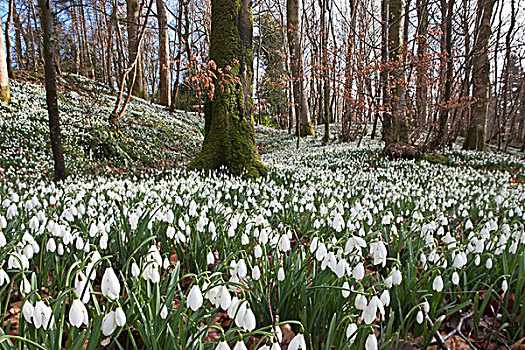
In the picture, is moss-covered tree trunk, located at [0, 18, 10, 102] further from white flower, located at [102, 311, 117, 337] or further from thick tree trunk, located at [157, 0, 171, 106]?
white flower, located at [102, 311, 117, 337]

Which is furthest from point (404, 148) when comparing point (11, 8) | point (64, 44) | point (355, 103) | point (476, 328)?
point (64, 44)

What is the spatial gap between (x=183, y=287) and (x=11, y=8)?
11494 millimetres

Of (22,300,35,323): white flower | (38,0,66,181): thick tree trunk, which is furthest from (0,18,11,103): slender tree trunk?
(22,300,35,323): white flower

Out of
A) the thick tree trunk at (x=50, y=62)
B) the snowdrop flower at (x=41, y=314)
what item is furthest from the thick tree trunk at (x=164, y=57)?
the snowdrop flower at (x=41, y=314)

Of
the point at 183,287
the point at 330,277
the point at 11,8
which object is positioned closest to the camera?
the point at 330,277

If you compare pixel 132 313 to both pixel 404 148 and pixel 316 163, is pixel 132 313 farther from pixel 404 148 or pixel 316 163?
pixel 404 148

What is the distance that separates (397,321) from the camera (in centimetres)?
188

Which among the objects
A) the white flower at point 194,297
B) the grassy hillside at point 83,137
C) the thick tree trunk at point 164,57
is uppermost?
the thick tree trunk at point 164,57

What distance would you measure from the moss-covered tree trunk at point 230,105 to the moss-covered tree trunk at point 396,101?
4.56 m

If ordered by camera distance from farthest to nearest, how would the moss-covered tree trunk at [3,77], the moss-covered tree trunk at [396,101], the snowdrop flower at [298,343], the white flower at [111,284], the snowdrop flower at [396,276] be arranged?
the moss-covered tree trunk at [396,101] → the moss-covered tree trunk at [3,77] → the snowdrop flower at [396,276] → the white flower at [111,284] → the snowdrop flower at [298,343]

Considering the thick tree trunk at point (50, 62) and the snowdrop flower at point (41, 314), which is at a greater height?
the thick tree trunk at point (50, 62)

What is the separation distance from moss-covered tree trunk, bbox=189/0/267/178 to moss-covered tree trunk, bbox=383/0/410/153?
4564 mm

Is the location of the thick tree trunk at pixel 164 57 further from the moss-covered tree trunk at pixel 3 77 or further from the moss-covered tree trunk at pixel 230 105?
the moss-covered tree trunk at pixel 230 105

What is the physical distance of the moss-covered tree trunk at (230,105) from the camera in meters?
6.16
